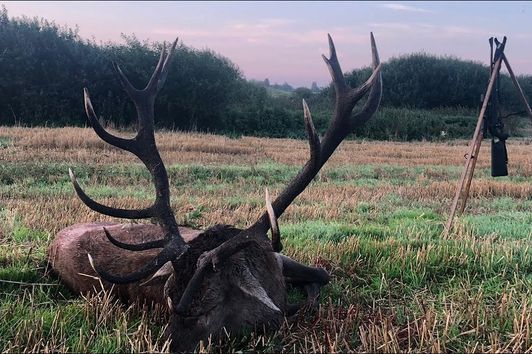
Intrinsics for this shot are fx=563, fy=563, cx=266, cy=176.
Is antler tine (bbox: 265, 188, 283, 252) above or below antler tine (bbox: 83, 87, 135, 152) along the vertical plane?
below

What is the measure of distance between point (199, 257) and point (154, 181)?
99 cm

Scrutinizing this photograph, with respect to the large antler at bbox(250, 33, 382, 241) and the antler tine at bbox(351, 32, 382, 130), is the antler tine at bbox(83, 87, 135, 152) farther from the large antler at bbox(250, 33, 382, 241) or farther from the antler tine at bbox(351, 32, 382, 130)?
the antler tine at bbox(351, 32, 382, 130)

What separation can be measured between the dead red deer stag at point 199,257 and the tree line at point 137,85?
23644mm

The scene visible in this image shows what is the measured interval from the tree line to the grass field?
17632 mm

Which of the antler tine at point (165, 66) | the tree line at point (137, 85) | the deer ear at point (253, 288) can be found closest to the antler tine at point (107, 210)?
the deer ear at point (253, 288)

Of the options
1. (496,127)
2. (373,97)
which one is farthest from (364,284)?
(496,127)

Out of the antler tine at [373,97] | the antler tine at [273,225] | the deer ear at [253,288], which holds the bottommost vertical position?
the deer ear at [253,288]

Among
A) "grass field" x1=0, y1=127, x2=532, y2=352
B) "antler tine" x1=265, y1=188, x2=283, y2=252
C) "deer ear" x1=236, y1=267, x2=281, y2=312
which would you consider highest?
"antler tine" x1=265, y1=188, x2=283, y2=252

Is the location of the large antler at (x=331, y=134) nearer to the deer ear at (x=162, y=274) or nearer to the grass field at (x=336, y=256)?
the deer ear at (x=162, y=274)

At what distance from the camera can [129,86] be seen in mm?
4391

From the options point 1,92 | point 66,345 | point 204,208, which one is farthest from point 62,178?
point 1,92

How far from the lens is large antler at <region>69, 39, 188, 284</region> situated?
3.74 meters

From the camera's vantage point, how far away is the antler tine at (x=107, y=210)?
3762 mm

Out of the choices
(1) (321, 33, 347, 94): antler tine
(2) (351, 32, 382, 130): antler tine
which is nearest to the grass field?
(2) (351, 32, 382, 130): antler tine
